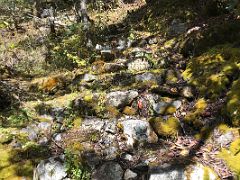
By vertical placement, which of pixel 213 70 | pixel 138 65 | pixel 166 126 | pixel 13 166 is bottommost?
pixel 13 166

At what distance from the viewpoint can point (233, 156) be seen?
604 cm

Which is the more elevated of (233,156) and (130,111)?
(130,111)

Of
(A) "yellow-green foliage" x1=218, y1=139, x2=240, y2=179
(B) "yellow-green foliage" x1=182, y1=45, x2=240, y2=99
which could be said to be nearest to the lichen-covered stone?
(B) "yellow-green foliage" x1=182, y1=45, x2=240, y2=99

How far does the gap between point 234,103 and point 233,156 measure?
126 cm

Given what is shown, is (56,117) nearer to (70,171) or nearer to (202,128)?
(70,171)

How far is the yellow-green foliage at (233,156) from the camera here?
578cm

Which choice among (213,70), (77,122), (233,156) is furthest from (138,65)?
(233,156)

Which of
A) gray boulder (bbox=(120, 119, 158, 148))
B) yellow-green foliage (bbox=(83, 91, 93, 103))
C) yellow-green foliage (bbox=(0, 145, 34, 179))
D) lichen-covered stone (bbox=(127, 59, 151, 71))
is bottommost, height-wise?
yellow-green foliage (bbox=(0, 145, 34, 179))

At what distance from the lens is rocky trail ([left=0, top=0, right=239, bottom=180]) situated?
20.3 feet

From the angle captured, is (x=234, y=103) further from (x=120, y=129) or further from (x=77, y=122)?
(x=77, y=122)

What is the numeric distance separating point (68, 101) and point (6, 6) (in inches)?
590

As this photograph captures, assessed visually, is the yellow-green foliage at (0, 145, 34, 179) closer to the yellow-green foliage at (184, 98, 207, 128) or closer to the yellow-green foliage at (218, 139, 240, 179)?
the yellow-green foliage at (184, 98, 207, 128)

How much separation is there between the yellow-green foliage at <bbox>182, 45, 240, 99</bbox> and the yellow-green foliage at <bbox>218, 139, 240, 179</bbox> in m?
1.56

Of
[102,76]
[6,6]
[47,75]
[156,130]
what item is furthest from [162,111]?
[6,6]
